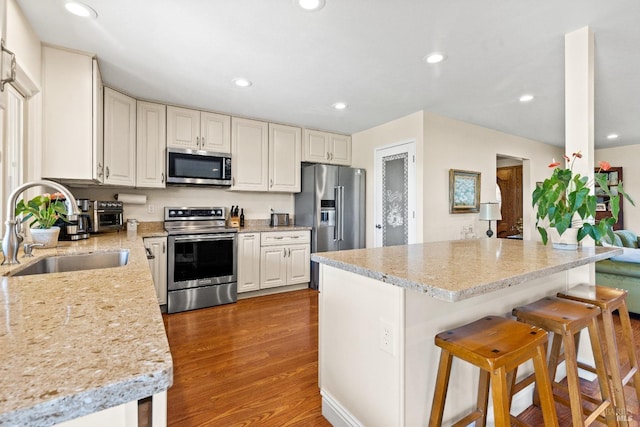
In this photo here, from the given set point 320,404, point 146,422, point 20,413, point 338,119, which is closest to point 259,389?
point 320,404

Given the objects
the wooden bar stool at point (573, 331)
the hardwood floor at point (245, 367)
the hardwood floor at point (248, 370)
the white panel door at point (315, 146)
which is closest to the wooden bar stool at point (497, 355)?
the wooden bar stool at point (573, 331)

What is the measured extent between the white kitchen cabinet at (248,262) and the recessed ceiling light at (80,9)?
7.67ft

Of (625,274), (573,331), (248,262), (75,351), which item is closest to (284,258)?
(248,262)

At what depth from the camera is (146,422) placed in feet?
1.62

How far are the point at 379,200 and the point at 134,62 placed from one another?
125 inches

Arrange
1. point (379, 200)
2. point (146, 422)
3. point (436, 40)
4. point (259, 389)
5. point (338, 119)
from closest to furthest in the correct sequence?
point (146, 422)
point (259, 389)
point (436, 40)
point (338, 119)
point (379, 200)

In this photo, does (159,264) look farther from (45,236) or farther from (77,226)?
(45,236)

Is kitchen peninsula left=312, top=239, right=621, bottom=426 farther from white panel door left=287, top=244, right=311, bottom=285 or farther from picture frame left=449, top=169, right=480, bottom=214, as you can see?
white panel door left=287, top=244, right=311, bottom=285

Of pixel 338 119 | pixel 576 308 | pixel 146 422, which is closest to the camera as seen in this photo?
pixel 146 422

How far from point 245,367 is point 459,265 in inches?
64.6

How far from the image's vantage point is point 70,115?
91.2 inches

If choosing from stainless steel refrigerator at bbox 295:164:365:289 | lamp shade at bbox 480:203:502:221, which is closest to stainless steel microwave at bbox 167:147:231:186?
stainless steel refrigerator at bbox 295:164:365:289

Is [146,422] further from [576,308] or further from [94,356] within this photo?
[576,308]

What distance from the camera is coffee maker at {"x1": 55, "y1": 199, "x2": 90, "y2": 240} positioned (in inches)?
90.5
